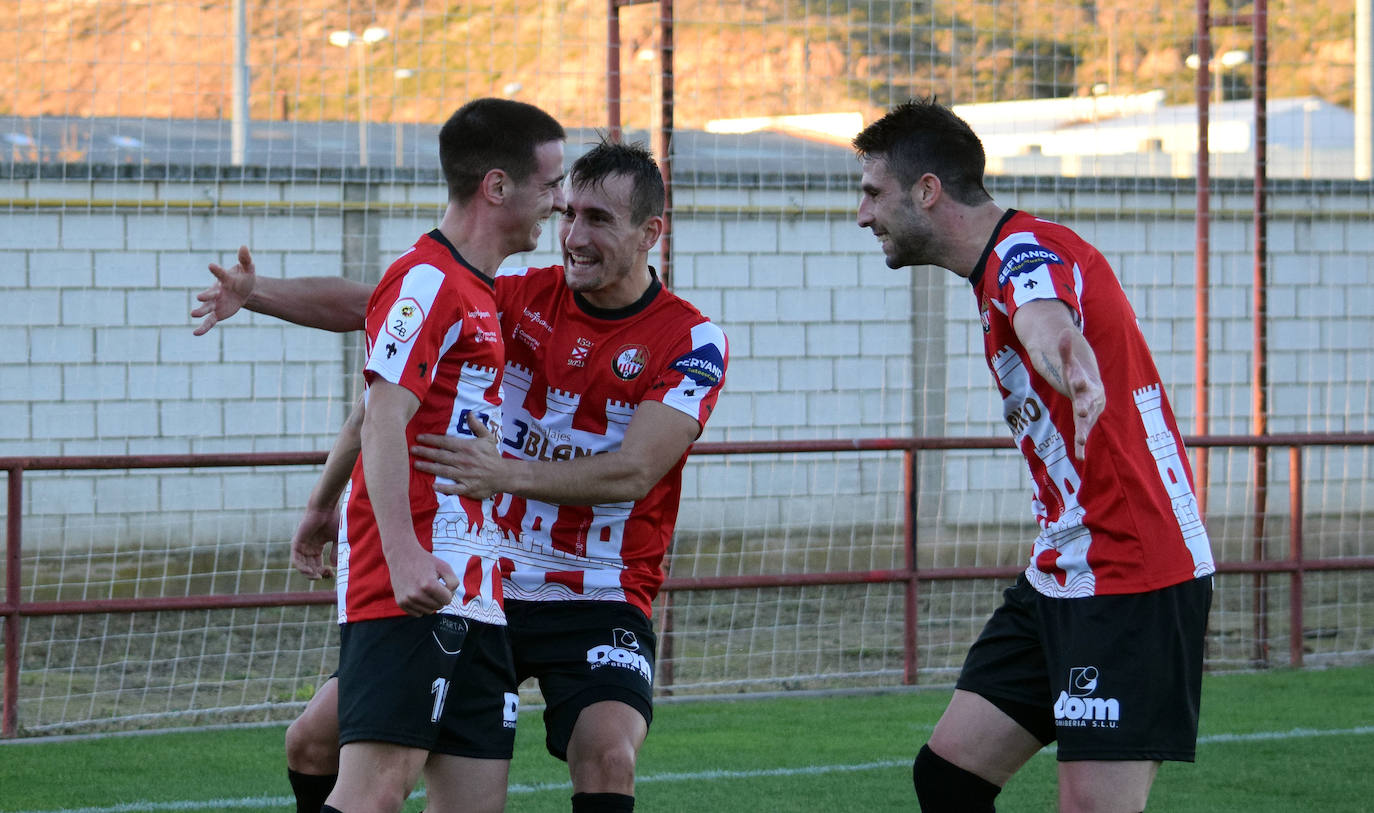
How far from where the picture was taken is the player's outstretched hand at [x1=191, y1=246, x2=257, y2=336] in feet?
12.6

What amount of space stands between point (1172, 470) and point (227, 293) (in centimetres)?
222

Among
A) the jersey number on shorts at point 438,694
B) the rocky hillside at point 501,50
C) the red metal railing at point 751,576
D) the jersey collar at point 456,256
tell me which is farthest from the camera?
the rocky hillside at point 501,50

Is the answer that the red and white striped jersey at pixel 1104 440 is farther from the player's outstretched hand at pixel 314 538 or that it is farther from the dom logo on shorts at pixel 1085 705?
the player's outstretched hand at pixel 314 538

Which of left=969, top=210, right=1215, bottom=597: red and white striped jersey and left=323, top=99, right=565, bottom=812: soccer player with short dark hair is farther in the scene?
left=969, top=210, right=1215, bottom=597: red and white striped jersey

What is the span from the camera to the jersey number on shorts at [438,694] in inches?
132

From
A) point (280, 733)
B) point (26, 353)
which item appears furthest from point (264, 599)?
point (26, 353)

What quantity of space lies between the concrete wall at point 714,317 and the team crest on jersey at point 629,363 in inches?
211

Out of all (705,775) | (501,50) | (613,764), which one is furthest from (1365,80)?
(613,764)

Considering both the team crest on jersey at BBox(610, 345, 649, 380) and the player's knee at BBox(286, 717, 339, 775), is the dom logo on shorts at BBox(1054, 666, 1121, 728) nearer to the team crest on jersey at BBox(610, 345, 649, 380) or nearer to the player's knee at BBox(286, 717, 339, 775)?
the team crest on jersey at BBox(610, 345, 649, 380)

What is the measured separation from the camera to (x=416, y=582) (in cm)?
315

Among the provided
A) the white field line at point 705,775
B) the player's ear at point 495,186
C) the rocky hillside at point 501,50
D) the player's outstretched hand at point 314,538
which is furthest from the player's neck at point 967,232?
the rocky hillside at point 501,50

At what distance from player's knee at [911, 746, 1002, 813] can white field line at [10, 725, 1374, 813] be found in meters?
2.31

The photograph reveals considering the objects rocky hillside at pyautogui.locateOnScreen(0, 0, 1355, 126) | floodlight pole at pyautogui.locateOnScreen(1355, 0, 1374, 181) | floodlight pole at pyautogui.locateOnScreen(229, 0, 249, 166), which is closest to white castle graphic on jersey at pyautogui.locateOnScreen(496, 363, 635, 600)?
rocky hillside at pyautogui.locateOnScreen(0, 0, 1355, 126)

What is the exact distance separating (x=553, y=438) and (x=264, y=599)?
11.5 feet
